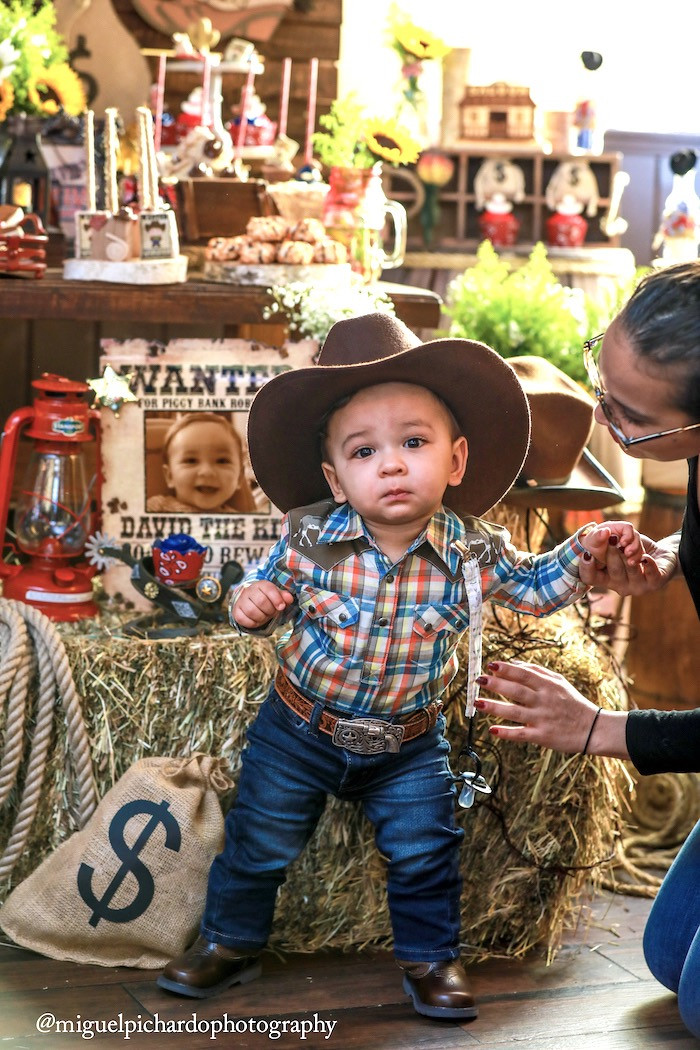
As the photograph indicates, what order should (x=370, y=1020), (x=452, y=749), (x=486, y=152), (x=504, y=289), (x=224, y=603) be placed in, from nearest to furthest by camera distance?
(x=370, y=1020), (x=452, y=749), (x=224, y=603), (x=504, y=289), (x=486, y=152)

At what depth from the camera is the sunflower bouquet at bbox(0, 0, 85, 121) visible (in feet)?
9.54

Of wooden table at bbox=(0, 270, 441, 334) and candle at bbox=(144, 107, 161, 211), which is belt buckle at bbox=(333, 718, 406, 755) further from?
candle at bbox=(144, 107, 161, 211)

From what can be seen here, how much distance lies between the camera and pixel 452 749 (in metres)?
2.15

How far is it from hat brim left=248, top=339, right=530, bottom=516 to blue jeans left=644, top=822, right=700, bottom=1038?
2.03ft

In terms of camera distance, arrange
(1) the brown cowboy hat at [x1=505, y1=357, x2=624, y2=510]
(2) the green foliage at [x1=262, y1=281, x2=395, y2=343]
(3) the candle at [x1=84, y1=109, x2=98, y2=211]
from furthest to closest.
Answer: (3) the candle at [x1=84, y1=109, x2=98, y2=211]
(2) the green foliage at [x1=262, y1=281, x2=395, y2=343]
(1) the brown cowboy hat at [x1=505, y1=357, x2=624, y2=510]

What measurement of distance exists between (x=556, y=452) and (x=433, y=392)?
0.42 metres

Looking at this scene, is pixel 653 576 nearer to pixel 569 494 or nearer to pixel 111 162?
pixel 569 494

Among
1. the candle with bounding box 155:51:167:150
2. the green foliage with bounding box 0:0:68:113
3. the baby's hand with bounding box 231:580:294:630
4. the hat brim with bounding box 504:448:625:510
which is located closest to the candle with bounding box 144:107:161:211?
the candle with bounding box 155:51:167:150

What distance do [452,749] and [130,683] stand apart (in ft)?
1.75

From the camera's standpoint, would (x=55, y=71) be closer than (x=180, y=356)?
No

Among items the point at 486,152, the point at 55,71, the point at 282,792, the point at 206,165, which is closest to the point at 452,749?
the point at 282,792

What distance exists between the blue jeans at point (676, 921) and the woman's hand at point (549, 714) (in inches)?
11.2

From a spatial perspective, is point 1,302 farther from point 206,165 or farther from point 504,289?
point 504,289

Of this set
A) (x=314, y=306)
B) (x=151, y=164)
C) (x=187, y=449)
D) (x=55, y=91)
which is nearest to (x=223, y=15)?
(x=55, y=91)
